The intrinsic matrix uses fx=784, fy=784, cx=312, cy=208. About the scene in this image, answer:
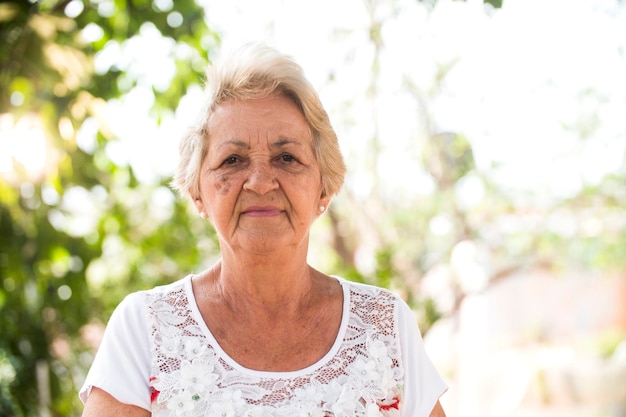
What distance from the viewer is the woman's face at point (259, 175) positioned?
6.26 ft

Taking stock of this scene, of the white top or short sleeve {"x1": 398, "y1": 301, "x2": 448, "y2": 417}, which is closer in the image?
the white top

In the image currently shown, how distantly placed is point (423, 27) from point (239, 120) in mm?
4104

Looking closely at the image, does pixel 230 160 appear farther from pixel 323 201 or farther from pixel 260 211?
pixel 323 201

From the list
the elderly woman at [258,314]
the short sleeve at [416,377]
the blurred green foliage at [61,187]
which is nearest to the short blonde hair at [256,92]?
the elderly woman at [258,314]

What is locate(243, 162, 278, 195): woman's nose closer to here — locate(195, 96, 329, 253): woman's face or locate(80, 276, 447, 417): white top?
locate(195, 96, 329, 253): woman's face

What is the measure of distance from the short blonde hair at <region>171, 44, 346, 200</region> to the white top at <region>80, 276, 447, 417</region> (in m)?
0.36

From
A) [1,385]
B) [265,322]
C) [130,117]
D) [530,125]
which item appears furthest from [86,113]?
[530,125]

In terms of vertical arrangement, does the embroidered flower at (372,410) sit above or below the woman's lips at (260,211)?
below

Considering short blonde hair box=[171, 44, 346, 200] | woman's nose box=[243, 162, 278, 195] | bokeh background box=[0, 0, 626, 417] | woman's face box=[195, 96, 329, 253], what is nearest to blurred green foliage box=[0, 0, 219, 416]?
bokeh background box=[0, 0, 626, 417]

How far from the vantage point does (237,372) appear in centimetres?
193

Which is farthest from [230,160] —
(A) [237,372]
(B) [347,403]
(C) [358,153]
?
(C) [358,153]

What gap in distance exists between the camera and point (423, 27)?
19.0ft

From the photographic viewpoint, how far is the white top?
1.88 meters

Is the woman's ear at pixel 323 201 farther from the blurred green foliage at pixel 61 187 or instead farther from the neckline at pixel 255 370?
the blurred green foliage at pixel 61 187
